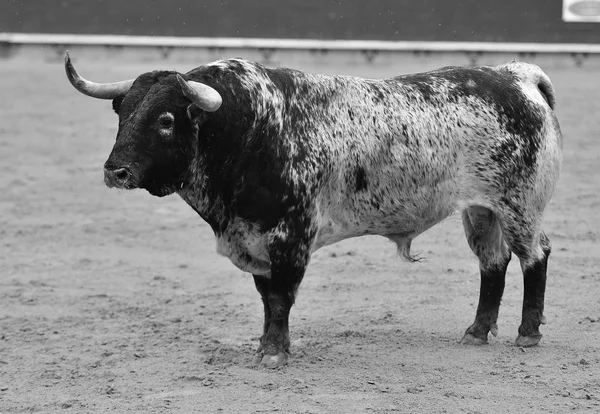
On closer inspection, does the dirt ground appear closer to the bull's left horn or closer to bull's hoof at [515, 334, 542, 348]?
bull's hoof at [515, 334, 542, 348]

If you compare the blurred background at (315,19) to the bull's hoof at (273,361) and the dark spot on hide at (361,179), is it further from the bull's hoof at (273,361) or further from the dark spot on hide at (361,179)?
the bull's hoof at (273,361)

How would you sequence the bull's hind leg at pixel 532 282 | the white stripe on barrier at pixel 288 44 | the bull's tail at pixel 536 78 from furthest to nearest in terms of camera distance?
the white stripe on barrier at pixel 288 44 → the bull's tail at pixel 536 78 → the bull's hind leg at pixel 532 282

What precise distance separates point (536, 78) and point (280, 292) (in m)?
1.27

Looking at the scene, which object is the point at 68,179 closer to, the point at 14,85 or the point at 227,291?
the point at 227,291

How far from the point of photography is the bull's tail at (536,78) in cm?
403

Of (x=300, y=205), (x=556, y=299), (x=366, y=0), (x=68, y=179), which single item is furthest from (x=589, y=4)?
(x=300, y=205)

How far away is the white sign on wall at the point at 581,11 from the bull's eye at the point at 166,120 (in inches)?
415

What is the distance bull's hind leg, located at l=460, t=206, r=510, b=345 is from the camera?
156 inches

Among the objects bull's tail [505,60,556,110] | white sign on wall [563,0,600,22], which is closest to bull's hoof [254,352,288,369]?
bull's tail [505,60,556,110]

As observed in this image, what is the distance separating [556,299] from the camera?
15.3 feet

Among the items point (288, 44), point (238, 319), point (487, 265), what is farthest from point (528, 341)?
point (288, 44)

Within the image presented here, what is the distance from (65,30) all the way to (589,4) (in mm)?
6160

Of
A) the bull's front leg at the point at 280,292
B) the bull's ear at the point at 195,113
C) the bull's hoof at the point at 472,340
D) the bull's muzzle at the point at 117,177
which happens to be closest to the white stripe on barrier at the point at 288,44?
the bull's hoof at the point at 472,340

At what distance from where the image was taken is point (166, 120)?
132 inches
